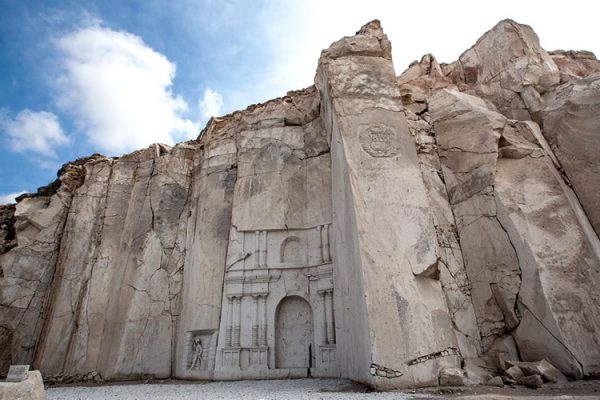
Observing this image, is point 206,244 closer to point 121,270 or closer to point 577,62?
point 121,270

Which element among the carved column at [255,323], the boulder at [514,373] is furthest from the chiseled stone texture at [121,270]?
the boulder at [514,373]

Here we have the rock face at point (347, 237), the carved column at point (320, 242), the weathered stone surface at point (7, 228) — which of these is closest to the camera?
the rock face at point (347, 237)

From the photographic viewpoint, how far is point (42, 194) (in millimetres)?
15188

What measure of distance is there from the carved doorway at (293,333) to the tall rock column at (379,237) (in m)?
1.29

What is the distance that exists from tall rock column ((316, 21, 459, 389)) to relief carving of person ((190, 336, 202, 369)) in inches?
163

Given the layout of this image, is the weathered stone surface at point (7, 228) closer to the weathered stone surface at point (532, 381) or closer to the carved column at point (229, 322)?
the carved column at point (229, 322)

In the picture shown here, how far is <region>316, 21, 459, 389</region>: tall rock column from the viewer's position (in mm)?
6680

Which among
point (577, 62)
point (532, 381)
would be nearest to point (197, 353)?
point (532, 381)

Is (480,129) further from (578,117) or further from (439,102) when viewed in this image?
(578,117)

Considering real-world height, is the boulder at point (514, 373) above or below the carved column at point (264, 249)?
below

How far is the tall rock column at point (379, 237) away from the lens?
6.68 meters

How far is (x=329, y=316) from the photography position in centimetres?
1034

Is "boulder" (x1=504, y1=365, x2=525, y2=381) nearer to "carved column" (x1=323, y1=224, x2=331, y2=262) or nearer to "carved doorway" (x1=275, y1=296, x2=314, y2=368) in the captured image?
"carved doorway" (x1=275, y1=296, x2=314, y2=368)

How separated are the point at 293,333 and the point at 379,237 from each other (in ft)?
15.7
